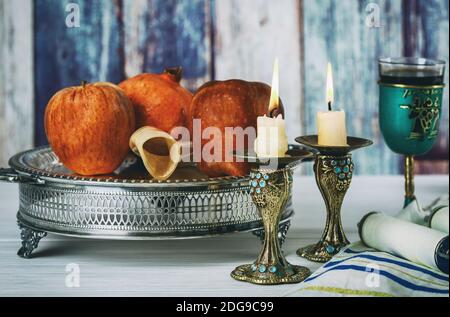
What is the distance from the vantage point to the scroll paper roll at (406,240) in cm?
77

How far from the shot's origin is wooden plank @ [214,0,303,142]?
1.84 m

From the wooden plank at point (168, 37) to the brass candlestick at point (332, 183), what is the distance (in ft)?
3.14

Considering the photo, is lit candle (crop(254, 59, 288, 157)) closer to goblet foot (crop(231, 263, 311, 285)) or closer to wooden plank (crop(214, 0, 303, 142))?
goblet foot (crop(231, 263, 311, 285))

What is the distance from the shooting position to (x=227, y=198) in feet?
2.85

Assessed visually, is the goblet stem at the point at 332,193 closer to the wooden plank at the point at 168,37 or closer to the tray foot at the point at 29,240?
the tray foot at the point at 29,240

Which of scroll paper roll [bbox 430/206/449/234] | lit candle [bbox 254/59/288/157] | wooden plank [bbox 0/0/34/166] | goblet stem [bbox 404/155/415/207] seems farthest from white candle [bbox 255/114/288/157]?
wooden plank [bbox 0/0/34/166]

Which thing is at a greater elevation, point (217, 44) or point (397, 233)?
point (217, 44)

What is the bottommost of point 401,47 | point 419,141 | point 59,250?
point 59,250

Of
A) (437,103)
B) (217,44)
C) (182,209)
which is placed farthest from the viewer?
(217,44)

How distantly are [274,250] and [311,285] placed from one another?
8cm

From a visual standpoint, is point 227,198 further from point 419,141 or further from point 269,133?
point 419,141

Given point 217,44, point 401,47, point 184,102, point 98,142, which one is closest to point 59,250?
point 98,142

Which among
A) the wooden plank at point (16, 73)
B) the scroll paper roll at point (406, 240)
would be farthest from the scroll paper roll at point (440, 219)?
the wooden plank at point (16, 73)

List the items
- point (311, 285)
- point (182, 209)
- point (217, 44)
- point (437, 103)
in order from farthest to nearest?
point (217, 44)
point (437, 103)
point (182, 209)
point (311, 285)
